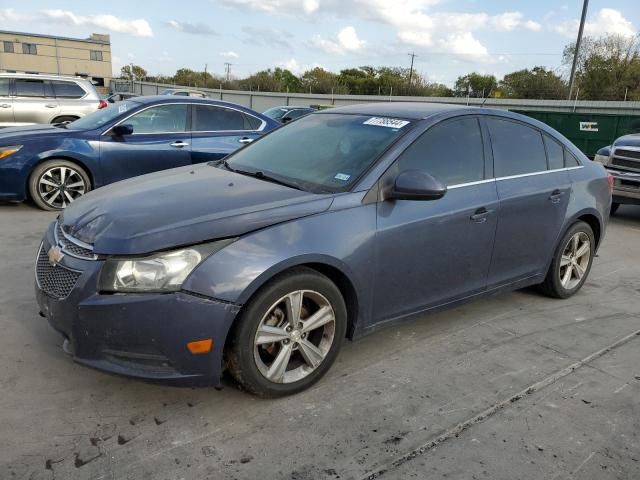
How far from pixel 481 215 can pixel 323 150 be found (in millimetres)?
1155

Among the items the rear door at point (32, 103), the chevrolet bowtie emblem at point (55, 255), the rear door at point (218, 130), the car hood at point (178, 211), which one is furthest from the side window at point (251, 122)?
the rear door at point (32, 103)

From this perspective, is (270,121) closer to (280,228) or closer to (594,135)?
(280,228)

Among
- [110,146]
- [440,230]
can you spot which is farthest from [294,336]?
[110,146]

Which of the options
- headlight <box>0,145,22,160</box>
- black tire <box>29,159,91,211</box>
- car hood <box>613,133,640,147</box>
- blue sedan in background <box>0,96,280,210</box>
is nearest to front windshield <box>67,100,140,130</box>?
blue sedan in background <box>0,96,280,210</box>

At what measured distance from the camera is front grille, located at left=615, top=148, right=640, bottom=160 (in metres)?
8.48

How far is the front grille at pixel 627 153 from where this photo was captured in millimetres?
8484

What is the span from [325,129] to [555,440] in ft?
8.10

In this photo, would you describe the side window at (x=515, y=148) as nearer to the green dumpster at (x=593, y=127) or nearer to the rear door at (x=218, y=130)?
the rear door at (x=218, y=130)

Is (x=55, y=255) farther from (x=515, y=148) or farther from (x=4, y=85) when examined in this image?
(x=4, y=85)

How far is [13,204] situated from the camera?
7402mm

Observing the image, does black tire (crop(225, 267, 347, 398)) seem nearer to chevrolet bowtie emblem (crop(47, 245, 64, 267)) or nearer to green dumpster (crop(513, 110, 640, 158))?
chevrolet bowtie emblem (crop(47, 245, 64, 267))

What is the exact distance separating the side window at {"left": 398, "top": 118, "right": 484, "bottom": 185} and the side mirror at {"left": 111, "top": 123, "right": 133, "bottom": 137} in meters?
4.70

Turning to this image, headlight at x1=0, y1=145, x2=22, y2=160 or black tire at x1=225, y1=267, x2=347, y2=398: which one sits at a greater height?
headlight at x1=0, y1=145, x2=22, y2=160

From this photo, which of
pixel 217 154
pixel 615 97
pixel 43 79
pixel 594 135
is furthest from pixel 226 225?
pixel 615 97
